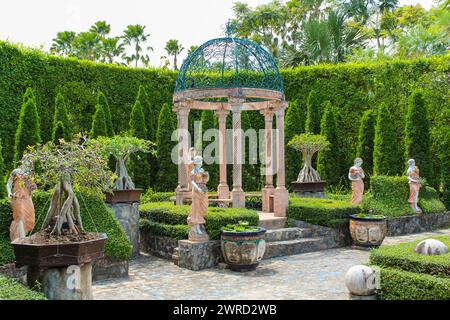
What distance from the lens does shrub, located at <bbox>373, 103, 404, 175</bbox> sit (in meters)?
17.6

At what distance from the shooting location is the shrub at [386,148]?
693 inches

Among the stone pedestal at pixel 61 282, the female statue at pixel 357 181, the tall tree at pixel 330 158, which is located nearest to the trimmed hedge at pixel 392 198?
the female statue at pixel 357 181

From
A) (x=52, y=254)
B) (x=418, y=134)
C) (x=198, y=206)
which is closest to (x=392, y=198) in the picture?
(x=418, y=134)

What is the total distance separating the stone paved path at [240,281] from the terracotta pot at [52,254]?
1564 mm

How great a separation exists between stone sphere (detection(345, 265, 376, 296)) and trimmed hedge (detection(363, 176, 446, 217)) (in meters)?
8.08

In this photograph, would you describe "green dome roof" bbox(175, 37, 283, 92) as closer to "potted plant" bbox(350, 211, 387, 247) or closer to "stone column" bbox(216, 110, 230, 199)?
"stone column" bbox(216, 110, 230, 199)

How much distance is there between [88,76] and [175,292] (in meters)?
12.5

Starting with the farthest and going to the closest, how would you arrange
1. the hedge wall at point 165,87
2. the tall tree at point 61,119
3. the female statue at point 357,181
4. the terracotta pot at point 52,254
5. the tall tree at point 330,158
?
the tall tree at point 330,158 < the tall tree at point 61,119 < the hedge wall at point 165,87 < the female statue at point 357,181 < the terracotta pot at point 52,254

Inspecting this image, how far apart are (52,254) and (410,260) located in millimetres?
4979

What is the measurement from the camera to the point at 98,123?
677 inches

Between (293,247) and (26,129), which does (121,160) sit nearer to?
(293,247)

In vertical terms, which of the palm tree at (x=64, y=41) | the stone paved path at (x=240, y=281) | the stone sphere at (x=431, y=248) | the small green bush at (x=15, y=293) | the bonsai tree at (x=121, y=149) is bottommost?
the stone paved path at (x=240, y=281)

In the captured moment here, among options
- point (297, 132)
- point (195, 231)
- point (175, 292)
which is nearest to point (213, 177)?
point (297, 132)

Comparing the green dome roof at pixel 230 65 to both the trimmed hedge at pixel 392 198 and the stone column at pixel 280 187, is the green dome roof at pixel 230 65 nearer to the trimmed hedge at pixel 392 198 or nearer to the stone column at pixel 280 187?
the stone column at pixel 280 187
